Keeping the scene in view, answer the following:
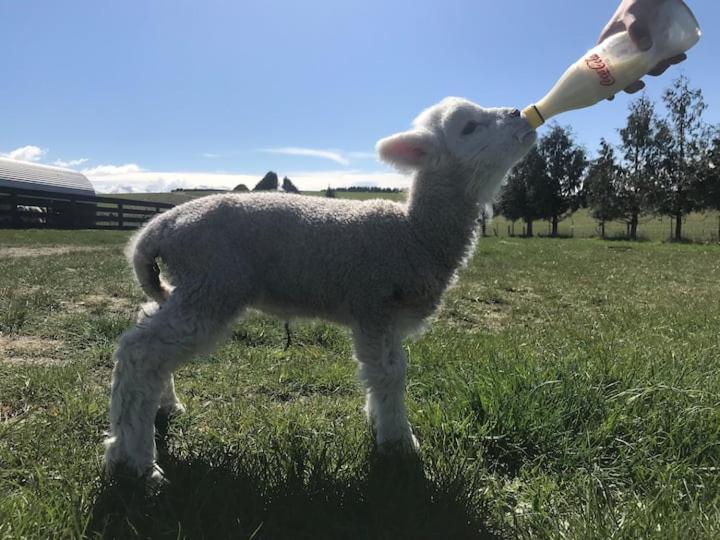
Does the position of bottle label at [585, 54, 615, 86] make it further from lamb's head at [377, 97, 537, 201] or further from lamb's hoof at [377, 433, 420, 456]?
lamb's hoof at [377, 433, 420, 456]

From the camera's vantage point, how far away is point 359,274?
2852 millimetres

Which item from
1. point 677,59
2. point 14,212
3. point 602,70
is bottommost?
point 14,212

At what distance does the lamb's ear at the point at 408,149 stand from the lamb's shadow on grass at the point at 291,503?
65.2 inches

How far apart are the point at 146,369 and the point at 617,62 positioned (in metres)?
3.04

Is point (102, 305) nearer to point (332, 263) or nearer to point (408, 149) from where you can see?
point (332, 263)

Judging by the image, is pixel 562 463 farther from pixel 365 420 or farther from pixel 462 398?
pixel 365 420

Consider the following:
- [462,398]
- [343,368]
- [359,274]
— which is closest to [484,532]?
[462,398]

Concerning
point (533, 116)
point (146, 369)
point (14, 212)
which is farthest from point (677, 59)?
point (14, 212)

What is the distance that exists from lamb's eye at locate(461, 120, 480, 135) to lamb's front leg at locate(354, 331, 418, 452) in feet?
4.21

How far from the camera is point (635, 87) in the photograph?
324 centimetres

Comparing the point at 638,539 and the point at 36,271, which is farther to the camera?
the point at 36,271

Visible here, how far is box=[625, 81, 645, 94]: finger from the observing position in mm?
3165

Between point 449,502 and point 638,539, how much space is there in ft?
2.46

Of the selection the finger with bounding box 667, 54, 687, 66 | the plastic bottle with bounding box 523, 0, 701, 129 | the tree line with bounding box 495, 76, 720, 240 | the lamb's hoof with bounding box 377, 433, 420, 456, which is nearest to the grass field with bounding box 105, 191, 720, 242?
the tree line with bounding box 495, 76, 720, 240
